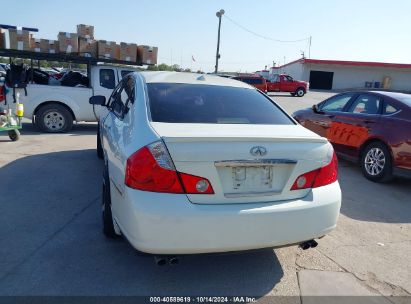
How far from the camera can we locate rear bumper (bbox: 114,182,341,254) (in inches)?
101

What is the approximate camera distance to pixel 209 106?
358 centimetres

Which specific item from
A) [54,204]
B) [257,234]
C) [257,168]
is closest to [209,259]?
[257,234]

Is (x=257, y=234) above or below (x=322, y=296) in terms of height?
above

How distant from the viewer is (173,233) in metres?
2.57

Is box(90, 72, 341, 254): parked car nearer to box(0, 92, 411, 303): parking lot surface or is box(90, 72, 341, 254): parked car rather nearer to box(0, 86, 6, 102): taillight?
box(0, 92, 411, 303): parking lot surface

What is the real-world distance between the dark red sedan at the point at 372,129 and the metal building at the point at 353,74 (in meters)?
41.3

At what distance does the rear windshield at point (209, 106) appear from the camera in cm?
331

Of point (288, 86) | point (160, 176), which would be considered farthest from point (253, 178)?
point (288, 86)

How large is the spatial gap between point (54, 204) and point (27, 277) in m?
1.69

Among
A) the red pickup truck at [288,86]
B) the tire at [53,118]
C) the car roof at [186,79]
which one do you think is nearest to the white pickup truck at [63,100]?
the tire at [53,118]

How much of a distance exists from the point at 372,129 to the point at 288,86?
27514 mm

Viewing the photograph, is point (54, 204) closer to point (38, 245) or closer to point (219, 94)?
point (38, 245)

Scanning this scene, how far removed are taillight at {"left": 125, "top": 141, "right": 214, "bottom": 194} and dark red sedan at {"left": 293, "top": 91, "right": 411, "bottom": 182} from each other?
4338 millimetres

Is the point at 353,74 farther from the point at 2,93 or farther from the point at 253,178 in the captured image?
the point at 253,178
